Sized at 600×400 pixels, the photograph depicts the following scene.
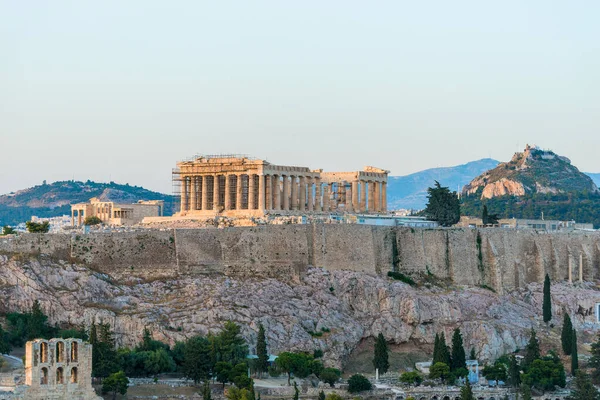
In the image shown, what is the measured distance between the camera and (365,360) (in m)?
86.6

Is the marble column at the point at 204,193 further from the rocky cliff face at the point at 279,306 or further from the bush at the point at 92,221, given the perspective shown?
the rocky cliff face at the point at 279,306

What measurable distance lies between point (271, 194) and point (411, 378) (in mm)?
22019

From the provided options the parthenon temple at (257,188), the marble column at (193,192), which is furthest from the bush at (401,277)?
the marble column at (193,192)

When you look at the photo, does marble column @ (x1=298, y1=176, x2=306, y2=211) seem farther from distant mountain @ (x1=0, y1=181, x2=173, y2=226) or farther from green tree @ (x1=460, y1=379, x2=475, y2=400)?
distant mountain @ (x1=0, y1=181, x2=173, y2=226)

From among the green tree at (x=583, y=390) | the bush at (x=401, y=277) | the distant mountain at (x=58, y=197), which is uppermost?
the distant mountain at (x=58, y=197)

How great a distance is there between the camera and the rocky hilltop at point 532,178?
534 ft

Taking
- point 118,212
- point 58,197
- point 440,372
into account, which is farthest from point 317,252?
point 58,197

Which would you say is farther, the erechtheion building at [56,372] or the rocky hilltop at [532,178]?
the rocky hilltop at [532,178]

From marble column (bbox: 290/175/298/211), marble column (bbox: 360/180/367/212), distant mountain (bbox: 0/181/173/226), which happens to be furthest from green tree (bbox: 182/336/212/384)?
distant mountain (bbox: 0/181/173/226)

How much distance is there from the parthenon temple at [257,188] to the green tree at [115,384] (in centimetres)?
2822

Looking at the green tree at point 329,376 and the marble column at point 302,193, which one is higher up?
the marble column at point 302,193

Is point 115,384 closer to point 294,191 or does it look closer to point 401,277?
point 401,277

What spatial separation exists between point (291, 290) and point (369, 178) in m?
21.4

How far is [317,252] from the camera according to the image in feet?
301
